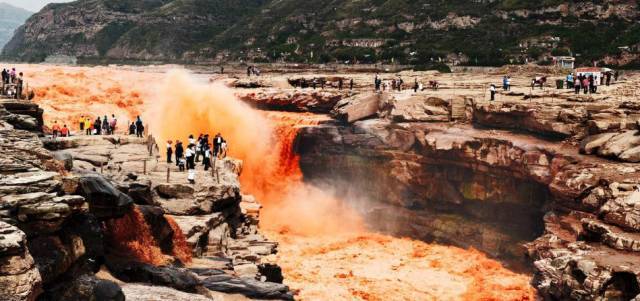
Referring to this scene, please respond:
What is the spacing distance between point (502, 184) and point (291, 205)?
15.9m

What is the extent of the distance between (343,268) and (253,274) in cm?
1028

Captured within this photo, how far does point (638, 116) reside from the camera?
111 feet

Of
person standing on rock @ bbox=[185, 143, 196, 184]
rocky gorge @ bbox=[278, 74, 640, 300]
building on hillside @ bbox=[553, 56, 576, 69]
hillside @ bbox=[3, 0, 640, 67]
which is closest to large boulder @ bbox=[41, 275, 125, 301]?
person standing on rock @ bbox=[185, 143, 196, 184]

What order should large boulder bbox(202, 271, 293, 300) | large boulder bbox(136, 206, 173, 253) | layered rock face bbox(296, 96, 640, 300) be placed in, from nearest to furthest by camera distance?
large boulder bbox(202, 271, 293, 300) → large boulder bbox(136, 206, 173, 253) → layered rock face bbox(296, 96, 640, 300)

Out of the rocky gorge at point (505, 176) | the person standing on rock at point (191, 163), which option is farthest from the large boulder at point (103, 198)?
the rocky gorge at point (505, 176)

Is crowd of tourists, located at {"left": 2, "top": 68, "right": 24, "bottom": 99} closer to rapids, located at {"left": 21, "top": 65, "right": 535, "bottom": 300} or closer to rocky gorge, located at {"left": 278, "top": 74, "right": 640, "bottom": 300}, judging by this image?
rapids, located at {"left": 21, "top": 65, "right": 535, "bottom": 300}

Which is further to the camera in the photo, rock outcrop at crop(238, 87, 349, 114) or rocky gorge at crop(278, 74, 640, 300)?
rock outcrop at crop(238, 87, 349, 114)

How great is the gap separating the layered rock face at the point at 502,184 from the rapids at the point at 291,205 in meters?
1.63

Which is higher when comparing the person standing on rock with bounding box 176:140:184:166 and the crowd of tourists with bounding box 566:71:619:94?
the crowd of tourists with bounding box 566:71:619:94

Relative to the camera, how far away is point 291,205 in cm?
4744

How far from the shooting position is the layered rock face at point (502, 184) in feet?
84.0

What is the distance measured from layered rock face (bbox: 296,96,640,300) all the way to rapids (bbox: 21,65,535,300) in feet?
5.34

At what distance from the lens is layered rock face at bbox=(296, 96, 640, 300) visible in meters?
25.6

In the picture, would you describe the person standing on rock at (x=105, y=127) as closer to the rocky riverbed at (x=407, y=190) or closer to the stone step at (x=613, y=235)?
the rocky riverbed at (x=407, y=190)
